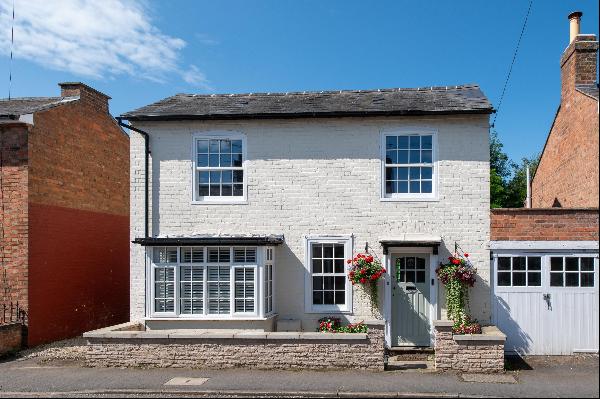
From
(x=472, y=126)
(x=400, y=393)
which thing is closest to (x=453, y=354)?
(x=400, y=393)

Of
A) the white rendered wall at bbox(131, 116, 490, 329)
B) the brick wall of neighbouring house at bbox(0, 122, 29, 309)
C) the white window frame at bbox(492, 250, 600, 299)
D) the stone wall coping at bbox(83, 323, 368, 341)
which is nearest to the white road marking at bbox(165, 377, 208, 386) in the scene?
the stone wall coping at bbox(83, 323, 368, 341)

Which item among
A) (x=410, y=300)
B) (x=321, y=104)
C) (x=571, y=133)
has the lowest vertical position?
(x=410, y=300)

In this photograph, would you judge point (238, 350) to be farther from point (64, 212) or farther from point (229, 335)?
point (64, 212)

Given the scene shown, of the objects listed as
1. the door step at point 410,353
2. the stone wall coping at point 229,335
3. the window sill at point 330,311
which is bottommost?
the door step at point 410,353

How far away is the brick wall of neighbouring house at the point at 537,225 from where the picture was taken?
11938 mm

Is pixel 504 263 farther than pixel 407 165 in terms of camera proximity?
No

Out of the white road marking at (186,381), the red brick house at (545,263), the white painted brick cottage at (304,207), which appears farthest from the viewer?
the white painted brick cottage at (304,207)

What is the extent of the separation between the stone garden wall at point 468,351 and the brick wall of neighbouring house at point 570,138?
10.9 feet

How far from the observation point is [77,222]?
16.3m

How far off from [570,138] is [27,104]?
14655 mm

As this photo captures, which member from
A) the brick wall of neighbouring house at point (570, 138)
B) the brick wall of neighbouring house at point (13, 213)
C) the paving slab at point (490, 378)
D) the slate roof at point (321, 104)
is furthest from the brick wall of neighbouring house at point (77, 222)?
the brick wall of neighbouring house at point (570, 138)

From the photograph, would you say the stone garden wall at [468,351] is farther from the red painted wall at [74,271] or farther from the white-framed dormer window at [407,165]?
the red painted wall at [74,271]

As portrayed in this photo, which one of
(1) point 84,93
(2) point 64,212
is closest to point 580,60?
(1) point 84,93

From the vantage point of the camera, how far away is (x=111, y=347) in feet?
38.5
